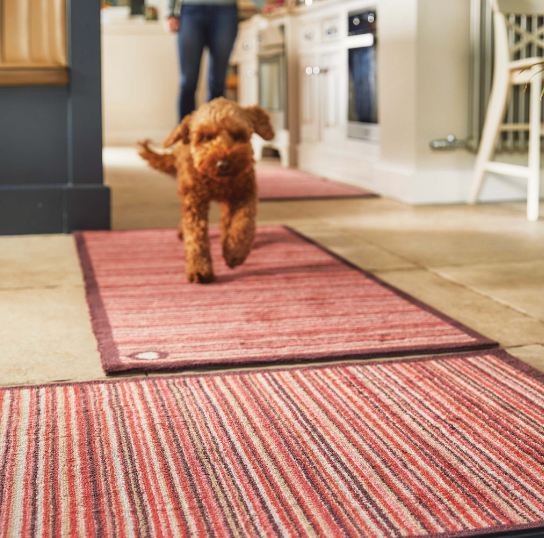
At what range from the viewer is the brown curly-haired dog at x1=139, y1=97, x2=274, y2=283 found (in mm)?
2111

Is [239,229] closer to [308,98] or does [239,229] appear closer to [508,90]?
[508,90]

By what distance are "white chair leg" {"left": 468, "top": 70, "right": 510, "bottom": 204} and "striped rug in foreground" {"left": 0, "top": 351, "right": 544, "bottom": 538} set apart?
2171mm

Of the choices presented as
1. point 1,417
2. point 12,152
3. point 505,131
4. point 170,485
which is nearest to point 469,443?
point 170,485

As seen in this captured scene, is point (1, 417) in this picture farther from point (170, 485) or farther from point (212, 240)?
point (212, 240)

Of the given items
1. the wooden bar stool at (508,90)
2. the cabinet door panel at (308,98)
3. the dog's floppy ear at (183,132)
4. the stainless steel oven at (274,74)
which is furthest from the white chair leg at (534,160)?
the stainless steel oven at (274,74)

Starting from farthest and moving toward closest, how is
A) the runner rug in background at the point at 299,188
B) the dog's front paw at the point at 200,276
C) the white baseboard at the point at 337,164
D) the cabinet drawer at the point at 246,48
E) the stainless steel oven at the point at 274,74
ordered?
the cabinet drawer at the point at 246,48
the stainless steel oven at the point at 274,74
the white baseboard at the point at 337,164
the runner rug in background at the point at 299,188
the dog's front paw at the point at 200,276

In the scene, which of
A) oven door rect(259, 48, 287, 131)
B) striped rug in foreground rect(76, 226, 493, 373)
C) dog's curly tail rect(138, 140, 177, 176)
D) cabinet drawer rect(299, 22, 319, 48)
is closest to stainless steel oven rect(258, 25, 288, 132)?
oven door rect(259, 48, 287, 131)

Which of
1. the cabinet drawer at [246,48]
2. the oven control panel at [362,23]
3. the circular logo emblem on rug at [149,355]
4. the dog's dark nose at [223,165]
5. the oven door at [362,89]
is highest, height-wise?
the cabinet drawer at [246,48]

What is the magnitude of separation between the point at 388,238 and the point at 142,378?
65.6 inches

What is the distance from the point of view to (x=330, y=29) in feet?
15.9

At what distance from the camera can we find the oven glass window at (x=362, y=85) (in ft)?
14.0

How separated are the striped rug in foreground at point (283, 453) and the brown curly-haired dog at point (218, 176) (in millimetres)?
769

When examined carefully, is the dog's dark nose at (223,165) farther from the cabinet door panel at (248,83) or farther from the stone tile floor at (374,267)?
the cabinet door panel at (248,83)

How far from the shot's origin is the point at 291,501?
1.01 metres
